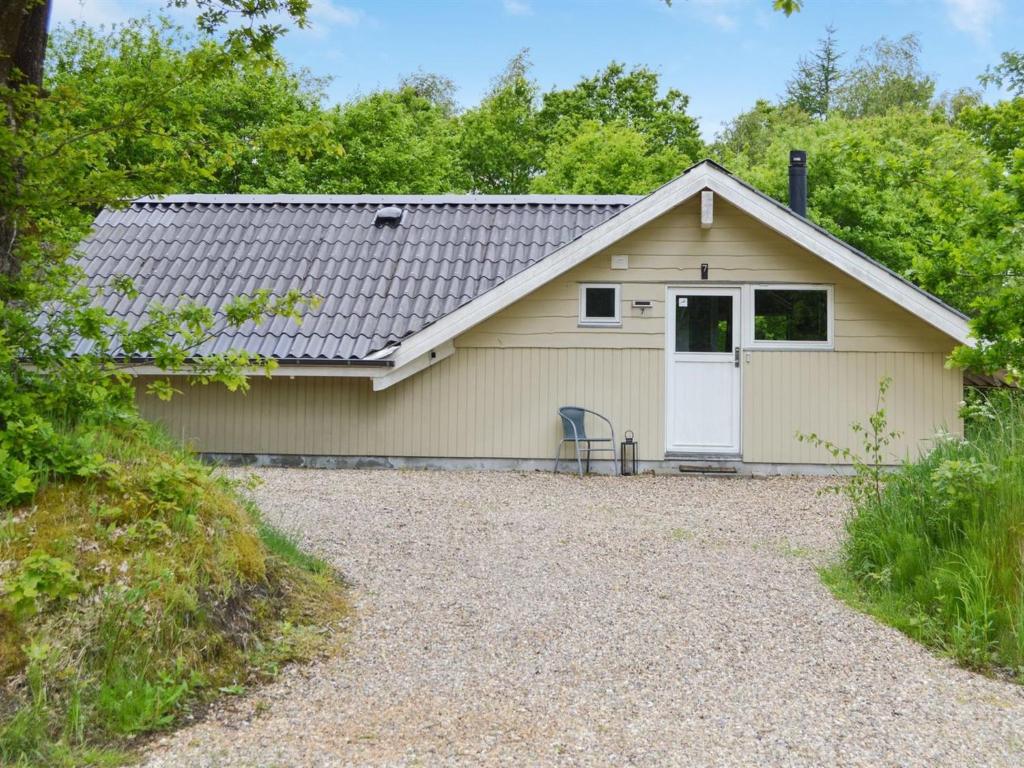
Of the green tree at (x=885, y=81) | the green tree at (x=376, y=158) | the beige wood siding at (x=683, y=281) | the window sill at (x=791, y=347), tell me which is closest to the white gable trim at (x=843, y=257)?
the beige wood siding at (x=683, y=281)

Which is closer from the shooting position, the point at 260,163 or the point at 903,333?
the point at 903,333

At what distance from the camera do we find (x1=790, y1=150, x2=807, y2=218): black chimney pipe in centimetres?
1293

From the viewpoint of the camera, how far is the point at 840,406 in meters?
11.2

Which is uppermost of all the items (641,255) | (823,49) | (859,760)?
(823,49)

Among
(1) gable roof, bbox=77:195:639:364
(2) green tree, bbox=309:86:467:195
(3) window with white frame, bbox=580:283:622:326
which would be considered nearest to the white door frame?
(3) window with white frame, bbox=580:283:622:326

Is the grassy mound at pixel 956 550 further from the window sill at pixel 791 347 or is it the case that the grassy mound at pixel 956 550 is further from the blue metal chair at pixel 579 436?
the blue metal chair at pixel 579 436

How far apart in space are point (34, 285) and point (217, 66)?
5.24ft

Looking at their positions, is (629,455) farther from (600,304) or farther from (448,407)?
(448,407)

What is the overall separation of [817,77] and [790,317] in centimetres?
3628

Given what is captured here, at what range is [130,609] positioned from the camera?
3799mm

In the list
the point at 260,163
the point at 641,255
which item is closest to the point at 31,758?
the point at 641,255

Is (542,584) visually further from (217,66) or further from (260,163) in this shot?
(260,163)

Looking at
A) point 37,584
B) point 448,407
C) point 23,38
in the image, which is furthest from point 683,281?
point 37,584

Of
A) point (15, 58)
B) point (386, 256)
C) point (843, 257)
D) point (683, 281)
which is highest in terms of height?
point (15, 58)
